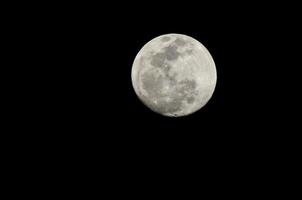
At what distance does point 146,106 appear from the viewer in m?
6.35

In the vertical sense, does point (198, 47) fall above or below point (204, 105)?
above

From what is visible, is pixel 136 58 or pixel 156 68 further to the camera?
pixel 136 58

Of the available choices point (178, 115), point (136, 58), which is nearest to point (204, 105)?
point (178, 115)

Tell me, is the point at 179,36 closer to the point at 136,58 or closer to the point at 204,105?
the point at 136,58

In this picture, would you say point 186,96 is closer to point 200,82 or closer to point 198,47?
point 200,82

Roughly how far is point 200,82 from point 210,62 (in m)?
0.44

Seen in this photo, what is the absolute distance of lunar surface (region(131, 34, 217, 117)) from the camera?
19.1 ft

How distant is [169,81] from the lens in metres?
5.80

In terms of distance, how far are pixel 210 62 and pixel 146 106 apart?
4.02 ft

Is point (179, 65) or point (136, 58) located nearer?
point (179, 65)

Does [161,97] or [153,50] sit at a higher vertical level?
A: [153,50]

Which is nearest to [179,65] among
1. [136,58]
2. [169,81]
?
[169,81]

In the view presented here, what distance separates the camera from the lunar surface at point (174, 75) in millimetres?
5816

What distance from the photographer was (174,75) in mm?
5785
